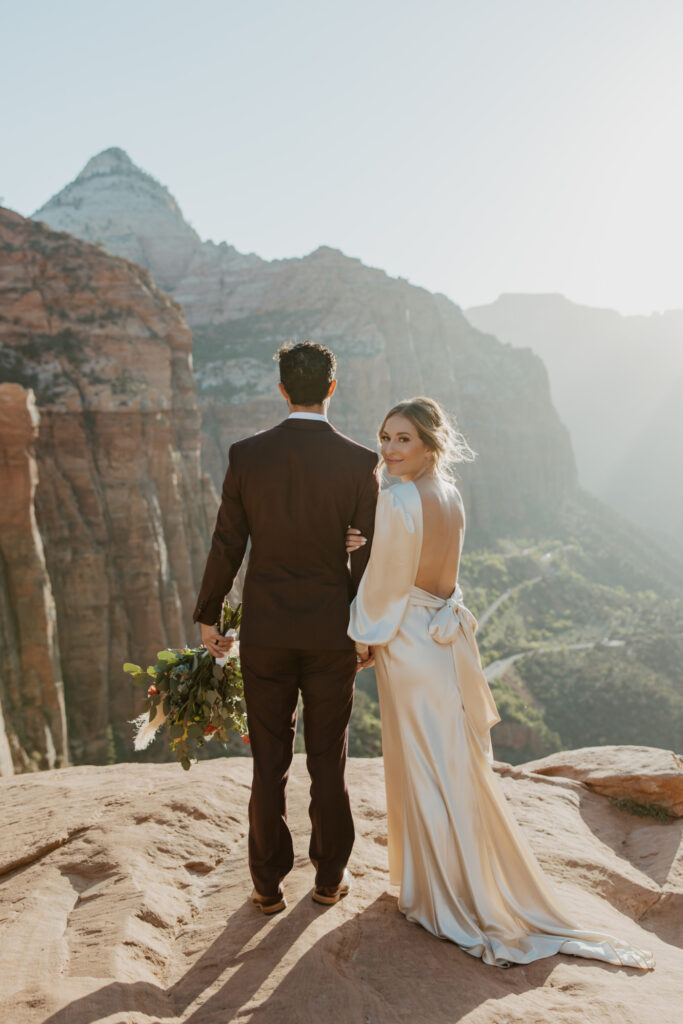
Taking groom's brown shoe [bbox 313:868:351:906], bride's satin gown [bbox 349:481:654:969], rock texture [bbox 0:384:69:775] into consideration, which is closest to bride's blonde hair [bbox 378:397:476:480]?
bride's satin gown [bbox 349:481:654:969]

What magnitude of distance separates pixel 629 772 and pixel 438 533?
3505 millimetres

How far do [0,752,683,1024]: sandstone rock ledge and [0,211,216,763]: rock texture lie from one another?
1592cm

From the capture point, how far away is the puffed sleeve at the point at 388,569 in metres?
3.01

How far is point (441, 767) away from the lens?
300 centimetres

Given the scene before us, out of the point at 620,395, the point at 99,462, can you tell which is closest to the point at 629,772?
the point at 99,462

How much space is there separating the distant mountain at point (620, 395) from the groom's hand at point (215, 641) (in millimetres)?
107004

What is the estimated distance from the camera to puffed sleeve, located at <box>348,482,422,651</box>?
301 cm

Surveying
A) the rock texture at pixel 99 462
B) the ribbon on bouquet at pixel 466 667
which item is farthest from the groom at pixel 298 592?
the rock texture at pixel 99 462

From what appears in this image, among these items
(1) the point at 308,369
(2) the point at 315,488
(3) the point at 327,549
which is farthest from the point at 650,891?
(1) the point at 308,369

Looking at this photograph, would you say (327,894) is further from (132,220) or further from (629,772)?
(132,220)

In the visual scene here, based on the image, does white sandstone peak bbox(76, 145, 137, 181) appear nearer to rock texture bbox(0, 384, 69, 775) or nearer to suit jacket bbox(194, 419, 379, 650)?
rock texture bbox(0, 384, 69, 775)

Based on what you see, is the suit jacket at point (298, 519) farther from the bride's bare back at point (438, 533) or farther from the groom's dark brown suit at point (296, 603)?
the bride's bare back at point (438, 533)

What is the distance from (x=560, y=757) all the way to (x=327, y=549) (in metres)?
4.06

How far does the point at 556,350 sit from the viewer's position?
18950cm
